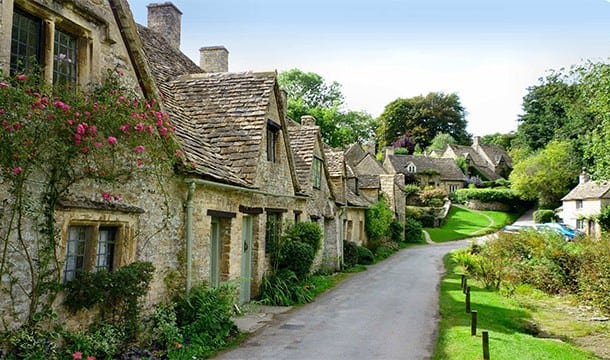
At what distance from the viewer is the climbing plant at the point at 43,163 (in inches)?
268

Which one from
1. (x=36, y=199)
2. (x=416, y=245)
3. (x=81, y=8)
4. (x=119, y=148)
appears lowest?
(x=416, y=245)

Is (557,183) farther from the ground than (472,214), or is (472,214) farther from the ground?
(557,183)

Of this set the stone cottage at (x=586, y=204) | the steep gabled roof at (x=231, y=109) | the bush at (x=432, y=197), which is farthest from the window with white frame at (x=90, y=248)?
the bush at (x=432, y=197)

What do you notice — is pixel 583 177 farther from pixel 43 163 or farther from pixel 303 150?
pixel 43 163

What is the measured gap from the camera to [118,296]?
8508 mm

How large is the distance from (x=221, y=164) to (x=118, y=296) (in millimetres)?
5699

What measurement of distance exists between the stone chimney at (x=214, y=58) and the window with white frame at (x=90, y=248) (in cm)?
1493

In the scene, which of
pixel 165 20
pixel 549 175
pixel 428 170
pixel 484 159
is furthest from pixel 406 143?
pixel 165 20

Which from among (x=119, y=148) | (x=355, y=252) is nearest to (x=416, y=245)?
(x=355, y=252)

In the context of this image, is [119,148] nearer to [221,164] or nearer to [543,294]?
[221,164]

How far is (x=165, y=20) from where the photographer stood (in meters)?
21.5

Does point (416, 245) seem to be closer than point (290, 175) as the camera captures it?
No

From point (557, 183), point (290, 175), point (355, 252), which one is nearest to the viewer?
point (290, 175)

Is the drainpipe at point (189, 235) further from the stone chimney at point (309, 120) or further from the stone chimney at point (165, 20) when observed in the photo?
the stone chimney at point (309, 120)
